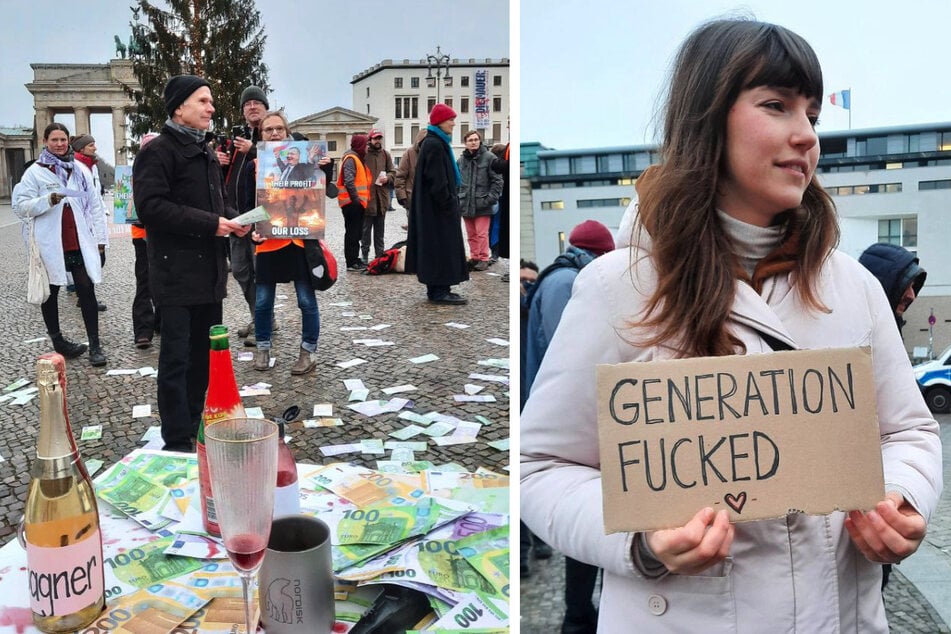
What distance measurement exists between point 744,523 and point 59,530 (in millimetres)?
847

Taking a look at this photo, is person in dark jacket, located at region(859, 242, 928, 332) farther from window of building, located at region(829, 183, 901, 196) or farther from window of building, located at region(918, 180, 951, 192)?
window of building, located at region(918, 180, 951, 192)

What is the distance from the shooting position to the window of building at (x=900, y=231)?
91.1 ft

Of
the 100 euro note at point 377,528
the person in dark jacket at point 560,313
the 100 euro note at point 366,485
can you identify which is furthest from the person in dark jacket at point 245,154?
the 100 euro note at point 377,528

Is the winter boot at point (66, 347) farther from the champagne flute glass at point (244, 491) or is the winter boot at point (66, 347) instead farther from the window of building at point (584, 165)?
the window of building at point (584, 165)

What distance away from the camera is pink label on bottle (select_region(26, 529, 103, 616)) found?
3.24ft

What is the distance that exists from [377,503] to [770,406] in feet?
2.42

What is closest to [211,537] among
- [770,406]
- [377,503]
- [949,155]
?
[377,503]

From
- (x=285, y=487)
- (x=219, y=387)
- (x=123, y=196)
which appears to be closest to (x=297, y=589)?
(x=285, y=487)

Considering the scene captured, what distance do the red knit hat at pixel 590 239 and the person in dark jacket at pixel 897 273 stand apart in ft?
2.92

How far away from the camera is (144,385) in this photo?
4.52 m

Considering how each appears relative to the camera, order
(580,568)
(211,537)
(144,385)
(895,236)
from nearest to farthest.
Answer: (211,537)
(580,568)
(144,385)
(895,236)

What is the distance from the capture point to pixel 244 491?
837 mm

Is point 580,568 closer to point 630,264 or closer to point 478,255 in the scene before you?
point 630,264

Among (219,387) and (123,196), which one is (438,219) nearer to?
(123,196)
